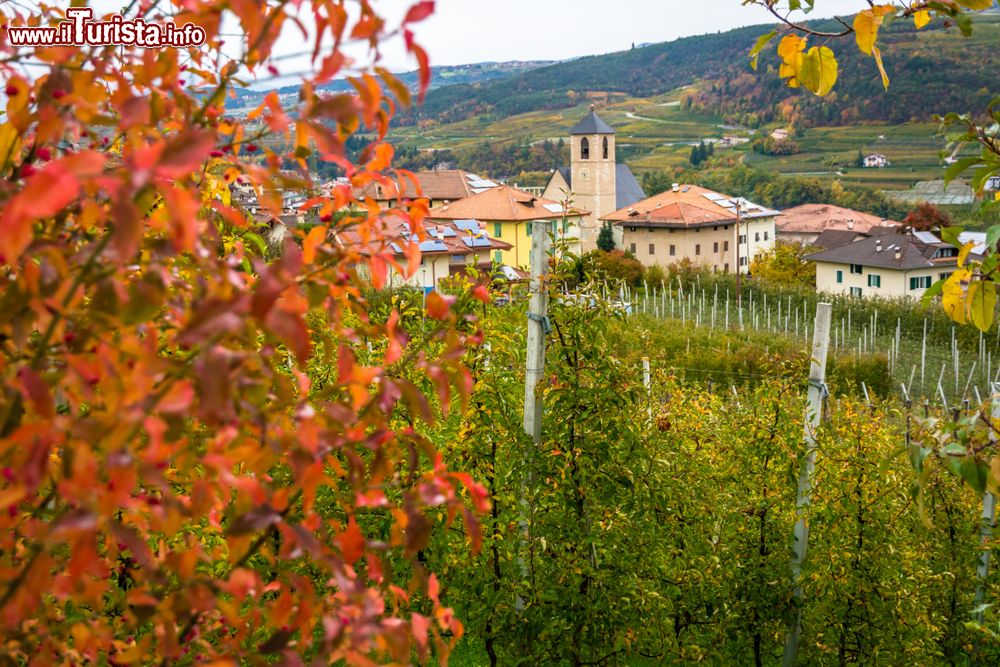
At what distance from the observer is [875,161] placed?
76.1 m

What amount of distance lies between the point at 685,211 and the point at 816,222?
13.2m

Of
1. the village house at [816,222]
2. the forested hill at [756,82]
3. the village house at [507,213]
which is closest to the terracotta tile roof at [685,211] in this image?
the village house at [507,213]

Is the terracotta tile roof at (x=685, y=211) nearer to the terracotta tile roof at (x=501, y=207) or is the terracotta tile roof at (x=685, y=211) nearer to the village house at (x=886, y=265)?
the terracotta tile roof at (x=501, y=207)

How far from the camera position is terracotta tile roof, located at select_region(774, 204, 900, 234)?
5181cm

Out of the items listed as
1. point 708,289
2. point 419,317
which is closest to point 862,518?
point 419,317

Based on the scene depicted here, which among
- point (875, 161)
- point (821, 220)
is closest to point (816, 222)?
point (821, 220)

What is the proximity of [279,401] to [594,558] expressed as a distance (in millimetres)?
2180

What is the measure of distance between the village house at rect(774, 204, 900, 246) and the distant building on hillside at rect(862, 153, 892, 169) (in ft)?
73.1

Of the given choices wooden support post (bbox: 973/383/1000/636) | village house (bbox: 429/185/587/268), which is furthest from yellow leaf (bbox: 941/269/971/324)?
village house (bbox: 429/185/587/268)

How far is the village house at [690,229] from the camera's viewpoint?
44156 mm

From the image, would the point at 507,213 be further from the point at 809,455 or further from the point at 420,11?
the point at 420,11

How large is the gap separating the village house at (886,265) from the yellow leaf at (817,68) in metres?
31.7

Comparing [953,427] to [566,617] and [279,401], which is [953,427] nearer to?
[279,401]

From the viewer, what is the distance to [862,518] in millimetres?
3689
